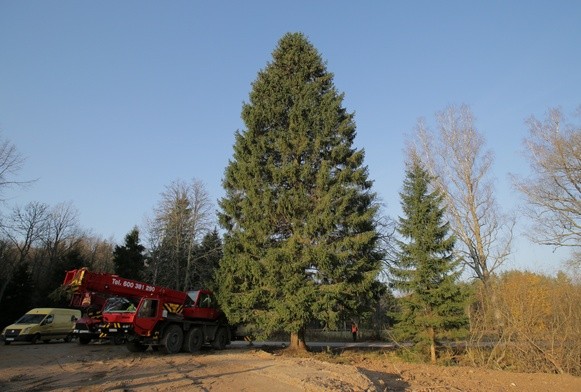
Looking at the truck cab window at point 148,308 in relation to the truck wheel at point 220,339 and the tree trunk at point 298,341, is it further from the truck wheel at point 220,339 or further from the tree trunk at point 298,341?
the tree trunk at point 298,341

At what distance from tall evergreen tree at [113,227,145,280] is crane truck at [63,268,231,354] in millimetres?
25169

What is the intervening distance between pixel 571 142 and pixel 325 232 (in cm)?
1498

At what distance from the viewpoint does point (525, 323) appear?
14.8m

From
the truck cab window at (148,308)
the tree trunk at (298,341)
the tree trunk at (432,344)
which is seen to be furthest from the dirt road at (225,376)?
the tree trunk at (298,341)

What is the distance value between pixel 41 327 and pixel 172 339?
10852 millimetres

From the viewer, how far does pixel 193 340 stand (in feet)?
57.3

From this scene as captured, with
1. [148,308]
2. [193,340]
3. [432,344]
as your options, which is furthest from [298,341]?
[148,308]

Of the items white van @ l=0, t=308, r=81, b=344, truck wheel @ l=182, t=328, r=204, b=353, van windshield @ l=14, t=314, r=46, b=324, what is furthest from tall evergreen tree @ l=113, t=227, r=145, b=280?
truck wheel @ l=182, t=328, r=204, b=353

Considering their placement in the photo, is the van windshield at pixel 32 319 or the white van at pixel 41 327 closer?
the white van at pixel 41 327

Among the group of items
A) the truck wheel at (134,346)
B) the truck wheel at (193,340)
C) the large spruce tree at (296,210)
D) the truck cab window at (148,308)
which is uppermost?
the large spruce tree at (296,210)

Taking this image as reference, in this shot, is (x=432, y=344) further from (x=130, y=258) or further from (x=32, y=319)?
(x=130, y=258)

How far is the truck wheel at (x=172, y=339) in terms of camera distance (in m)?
16.1

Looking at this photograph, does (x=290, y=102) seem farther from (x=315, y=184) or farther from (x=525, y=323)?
(x=525, y=323)

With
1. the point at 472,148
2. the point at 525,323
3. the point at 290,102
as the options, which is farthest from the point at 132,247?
the point at 525,323
